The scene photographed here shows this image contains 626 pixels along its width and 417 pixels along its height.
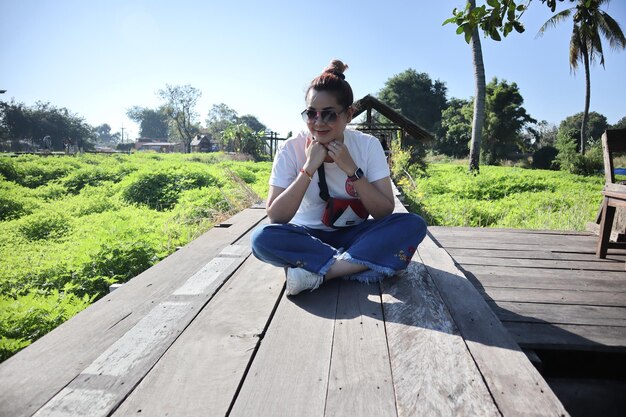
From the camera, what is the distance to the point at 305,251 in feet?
6.59

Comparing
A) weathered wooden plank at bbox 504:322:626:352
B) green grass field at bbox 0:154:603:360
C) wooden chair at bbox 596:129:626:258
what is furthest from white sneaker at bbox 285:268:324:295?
wooden chair at bbox 596:129:626:258

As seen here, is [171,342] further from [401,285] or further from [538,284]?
[538,284]

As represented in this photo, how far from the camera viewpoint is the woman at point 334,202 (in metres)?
2.01

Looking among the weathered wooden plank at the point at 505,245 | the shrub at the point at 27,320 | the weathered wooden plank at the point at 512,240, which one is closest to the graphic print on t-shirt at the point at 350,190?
the weathered wooden plank at the point at 505,245

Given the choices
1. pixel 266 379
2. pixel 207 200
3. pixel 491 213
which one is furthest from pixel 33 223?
pixel 491 213

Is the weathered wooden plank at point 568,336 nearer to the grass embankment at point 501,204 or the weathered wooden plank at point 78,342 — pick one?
the weathered wooden plank at point 78,342

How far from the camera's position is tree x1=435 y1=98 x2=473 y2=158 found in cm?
3269

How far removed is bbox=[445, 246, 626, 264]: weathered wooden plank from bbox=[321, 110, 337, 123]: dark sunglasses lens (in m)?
1.84

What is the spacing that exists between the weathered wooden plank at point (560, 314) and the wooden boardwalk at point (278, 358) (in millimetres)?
370

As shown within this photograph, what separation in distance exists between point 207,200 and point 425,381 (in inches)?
269

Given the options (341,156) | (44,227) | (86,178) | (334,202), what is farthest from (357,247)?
(86,178)

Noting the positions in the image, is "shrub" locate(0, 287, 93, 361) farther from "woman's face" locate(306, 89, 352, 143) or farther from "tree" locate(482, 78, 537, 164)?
"tree" locate(482, 78, 537, 164)

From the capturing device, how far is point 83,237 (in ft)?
A: 18.6

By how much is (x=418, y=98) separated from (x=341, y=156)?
1794 inches
